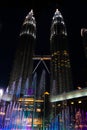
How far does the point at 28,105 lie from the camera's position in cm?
6038

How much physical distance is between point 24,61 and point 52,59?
16652mm

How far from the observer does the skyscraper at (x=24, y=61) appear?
76306 mm

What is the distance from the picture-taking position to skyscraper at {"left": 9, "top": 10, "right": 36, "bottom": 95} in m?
76.3

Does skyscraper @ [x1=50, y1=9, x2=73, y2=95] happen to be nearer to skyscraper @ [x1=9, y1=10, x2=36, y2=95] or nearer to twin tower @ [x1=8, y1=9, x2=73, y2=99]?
twin tower @ [x1=8, y1=9, x2=73, y2=99]

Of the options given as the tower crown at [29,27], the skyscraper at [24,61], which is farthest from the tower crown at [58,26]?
the skyscraper at [24,61]

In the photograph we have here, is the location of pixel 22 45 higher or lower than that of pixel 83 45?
higher

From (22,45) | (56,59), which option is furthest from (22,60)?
(56,59)

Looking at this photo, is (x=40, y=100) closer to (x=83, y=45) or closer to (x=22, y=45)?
(x=83, y=45)

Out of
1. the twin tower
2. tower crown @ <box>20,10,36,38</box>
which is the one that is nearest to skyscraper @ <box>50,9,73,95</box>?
the twin tower

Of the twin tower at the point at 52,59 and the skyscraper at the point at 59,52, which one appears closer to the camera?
the twin tower at the point at 52,59

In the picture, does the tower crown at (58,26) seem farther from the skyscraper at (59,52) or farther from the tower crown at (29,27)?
the tower crown at (29,27)

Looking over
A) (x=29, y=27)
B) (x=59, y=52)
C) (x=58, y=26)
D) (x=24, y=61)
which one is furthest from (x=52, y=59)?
(x=29, y=27)

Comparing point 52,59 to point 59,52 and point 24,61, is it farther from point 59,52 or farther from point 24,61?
point 24,61

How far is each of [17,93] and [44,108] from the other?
12.9 meters
